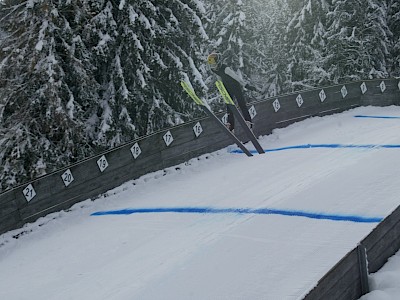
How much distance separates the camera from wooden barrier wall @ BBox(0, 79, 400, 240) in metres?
8.39

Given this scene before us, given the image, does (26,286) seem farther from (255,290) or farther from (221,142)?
(221,142)

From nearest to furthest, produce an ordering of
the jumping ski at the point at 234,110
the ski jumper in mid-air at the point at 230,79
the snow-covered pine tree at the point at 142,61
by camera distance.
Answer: the ski jumper in mid-air at the point at 230,79 < the jumping ski at the point at 234,110 < the snow-covered pine tree at the point at 142,61

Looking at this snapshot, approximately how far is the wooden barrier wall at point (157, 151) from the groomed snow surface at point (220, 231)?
0.25 m

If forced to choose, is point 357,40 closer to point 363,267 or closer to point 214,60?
point 214,60

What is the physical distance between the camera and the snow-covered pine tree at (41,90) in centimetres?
1215

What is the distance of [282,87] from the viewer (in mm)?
29578

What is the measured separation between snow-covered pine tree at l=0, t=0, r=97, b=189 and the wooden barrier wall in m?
2.97

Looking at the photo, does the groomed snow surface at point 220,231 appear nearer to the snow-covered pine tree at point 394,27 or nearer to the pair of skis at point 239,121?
the pair of skis at point 239,121

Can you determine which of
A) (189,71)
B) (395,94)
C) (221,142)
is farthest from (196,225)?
(395,94)

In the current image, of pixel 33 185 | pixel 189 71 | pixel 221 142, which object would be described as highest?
pixel 189 71

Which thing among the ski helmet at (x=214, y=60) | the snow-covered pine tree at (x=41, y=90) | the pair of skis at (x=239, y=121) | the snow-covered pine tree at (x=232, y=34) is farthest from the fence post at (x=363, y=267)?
the snow-covered pine tree at (x=232, y=34)

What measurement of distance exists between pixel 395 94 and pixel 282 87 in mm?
14165

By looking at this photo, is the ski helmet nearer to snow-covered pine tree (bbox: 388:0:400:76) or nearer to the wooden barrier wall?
the wooden barrier wall

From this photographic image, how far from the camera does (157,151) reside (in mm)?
10578
